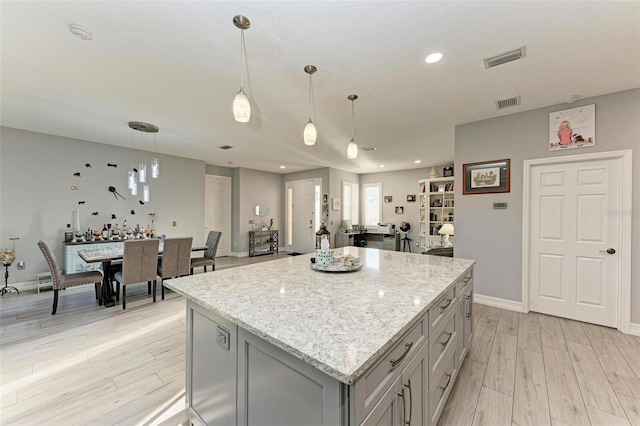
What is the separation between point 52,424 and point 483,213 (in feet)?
15.8

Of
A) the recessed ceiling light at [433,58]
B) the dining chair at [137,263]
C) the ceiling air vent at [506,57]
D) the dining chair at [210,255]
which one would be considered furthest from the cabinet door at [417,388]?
the dining chair at [210,255]

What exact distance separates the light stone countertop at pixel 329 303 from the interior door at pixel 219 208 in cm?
559

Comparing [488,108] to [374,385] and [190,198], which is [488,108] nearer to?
[374,385]

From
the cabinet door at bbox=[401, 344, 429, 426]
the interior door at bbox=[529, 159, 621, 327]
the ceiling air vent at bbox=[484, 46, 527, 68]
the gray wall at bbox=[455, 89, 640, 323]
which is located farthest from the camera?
the interior door at bbox=[529, 159, 621, 327]

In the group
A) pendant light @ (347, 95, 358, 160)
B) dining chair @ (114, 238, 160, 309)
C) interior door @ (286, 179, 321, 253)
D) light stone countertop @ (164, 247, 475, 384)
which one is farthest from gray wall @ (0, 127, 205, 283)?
light stone countertop @ (164, 247, 475, 384)

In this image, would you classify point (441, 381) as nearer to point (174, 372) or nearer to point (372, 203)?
point (174, 372)

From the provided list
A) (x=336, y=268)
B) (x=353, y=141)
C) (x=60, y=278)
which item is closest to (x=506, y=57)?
(x=353, y=141)

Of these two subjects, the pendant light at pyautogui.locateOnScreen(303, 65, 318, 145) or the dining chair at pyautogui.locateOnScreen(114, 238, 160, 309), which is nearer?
the pendant light at pyautogui.locateOnScreen(303, 65, 318, 145)

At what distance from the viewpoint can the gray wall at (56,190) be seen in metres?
4.17

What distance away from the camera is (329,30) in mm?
1899

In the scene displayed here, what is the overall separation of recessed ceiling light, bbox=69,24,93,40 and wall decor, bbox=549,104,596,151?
4832 millimetres

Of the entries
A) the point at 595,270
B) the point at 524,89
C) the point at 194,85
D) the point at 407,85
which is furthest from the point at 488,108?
the point at 194,85

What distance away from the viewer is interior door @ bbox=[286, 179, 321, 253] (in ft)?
25.6

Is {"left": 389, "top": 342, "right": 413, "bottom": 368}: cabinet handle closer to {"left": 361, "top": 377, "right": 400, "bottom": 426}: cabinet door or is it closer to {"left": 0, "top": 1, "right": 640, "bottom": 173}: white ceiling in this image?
{"left": 361, "top": 377, "right": 400, "bottom": 426}: cabinet door
